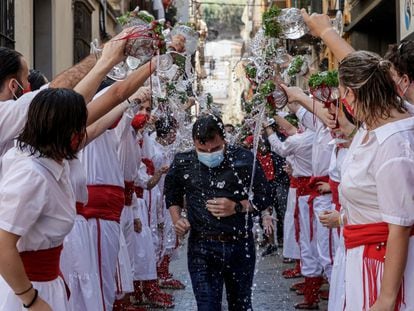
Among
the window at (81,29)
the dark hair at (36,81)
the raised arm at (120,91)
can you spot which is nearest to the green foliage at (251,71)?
the dark hair at (36,81)

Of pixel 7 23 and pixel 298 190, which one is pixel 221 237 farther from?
pixel 7 23

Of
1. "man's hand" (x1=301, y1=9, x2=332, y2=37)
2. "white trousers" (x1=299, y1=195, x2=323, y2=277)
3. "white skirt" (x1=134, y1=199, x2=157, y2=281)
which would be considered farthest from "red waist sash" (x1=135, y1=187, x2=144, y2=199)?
"man's hand" (x1=301, y1=9, x2=332, y2=37)

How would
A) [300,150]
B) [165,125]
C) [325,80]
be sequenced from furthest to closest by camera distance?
[165,125] < [300,150] < [325,80]

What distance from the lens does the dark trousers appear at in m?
6.27

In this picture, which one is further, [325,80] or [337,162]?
[337,162]

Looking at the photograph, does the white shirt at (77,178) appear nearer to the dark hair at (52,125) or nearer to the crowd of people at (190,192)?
the crowd of people at (190,192)

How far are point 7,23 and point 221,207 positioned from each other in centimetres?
668

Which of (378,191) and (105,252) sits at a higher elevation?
(378,191)

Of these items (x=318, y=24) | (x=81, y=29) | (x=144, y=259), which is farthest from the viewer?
(x=81, y=29)

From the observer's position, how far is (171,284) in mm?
10648

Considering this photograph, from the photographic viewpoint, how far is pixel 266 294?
10.2 m

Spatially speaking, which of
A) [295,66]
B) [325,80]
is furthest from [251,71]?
[325,80]

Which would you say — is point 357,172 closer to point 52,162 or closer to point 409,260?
point 409,260

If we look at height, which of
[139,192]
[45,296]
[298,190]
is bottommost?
[298,190]
